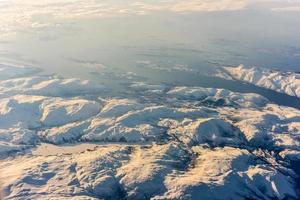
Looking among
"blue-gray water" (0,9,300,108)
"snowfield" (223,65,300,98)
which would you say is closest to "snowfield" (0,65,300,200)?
"blue-gray water" (0,9,300,108)

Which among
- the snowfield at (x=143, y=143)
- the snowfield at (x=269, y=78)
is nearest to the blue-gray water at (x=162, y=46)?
the snowfield at (x=269, y=78)

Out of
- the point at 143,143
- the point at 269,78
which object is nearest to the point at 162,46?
the point at 269,78

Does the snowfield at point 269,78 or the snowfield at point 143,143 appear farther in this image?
the snowfield at point 269,78

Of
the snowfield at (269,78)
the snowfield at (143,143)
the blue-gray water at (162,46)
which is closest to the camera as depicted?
the snowfield at (143,143)

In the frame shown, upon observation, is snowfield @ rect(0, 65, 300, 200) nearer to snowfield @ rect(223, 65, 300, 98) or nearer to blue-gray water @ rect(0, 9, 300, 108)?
blue-gray water @ rect(0, 9, 300, 108)

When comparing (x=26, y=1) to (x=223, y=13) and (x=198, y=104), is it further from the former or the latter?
(x=198, y=104)

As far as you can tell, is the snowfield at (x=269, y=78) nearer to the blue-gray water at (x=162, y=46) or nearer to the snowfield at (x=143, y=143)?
the blue-gray water at (x=162, y=46)

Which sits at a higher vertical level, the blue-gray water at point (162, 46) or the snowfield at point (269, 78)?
the blue-gray water at point (162, 46)
